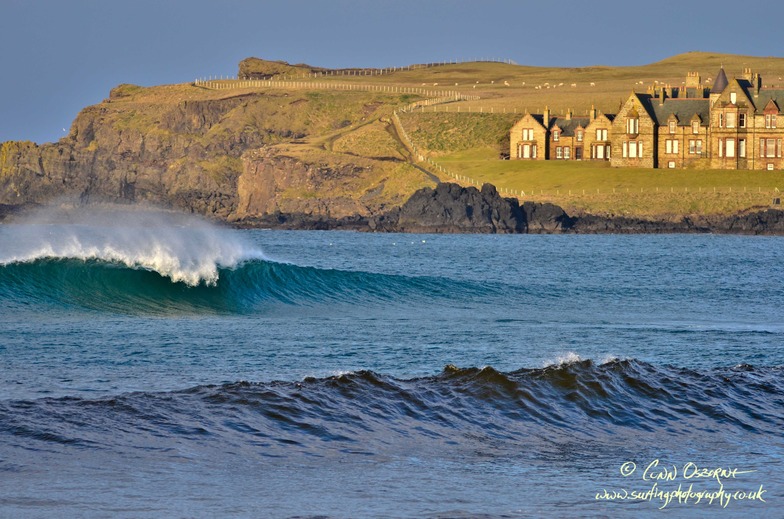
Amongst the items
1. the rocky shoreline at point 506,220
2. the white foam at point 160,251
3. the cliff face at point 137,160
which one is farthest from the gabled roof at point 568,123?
the white foam at point 160,251

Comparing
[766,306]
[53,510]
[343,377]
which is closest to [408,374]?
[343,377]

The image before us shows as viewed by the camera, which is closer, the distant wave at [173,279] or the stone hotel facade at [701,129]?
the distant wave at [173,279]

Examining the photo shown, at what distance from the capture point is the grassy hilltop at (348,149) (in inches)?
4055

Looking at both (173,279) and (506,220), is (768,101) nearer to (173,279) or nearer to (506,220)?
(506,220)

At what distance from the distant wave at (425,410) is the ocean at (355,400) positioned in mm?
46

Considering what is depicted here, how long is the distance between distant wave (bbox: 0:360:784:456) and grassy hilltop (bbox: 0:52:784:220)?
82.5 metres

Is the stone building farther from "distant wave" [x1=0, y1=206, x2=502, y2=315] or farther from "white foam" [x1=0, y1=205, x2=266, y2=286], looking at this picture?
"white foam" [x1=0, y1=205, x2=266, y2=286]

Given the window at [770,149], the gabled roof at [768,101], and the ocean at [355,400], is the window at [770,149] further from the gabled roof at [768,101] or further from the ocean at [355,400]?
the ocean at [355,400]

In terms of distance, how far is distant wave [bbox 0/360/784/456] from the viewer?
14.4 meters

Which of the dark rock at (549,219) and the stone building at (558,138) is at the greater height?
the stone building at (558,138)

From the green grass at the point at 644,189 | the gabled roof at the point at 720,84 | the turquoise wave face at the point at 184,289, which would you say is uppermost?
the gabled roof at the point at 720,84

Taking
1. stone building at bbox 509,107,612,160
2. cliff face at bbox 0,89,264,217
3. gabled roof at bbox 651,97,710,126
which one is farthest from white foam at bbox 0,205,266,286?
cliff face at bbox 0,89,264,217

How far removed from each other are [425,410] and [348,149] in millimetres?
119597

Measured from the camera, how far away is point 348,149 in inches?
5300
